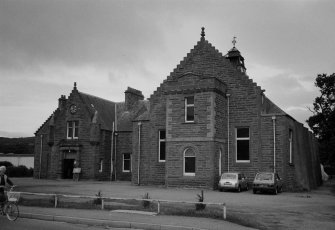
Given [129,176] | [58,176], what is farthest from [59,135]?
[129,176]

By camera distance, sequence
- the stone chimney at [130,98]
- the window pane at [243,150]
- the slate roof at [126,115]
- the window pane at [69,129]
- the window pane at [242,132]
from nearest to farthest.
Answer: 1. the window pane at [243,150]
2. the window pane at [242,132]
3. the window pane at [69,129]
4. the slate roof at [126,115]
5. the stone chimney at [130,98]

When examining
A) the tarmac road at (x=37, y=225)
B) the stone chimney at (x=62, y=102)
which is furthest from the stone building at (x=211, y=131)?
the tarmac road at (x=37, y=225)

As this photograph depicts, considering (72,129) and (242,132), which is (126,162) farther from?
(242,132)

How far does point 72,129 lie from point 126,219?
3221cm

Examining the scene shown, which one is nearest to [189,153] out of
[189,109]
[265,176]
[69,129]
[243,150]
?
[189,109]

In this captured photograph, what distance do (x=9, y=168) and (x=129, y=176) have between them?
16.1 m

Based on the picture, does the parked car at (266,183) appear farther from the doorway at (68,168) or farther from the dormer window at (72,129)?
the doorway at (68,168)

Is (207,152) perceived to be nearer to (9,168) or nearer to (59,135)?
(59,135)

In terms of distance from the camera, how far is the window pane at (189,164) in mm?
29734

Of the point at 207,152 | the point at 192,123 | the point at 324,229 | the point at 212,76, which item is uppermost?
the point at 212,76

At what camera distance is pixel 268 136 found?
30672 millimetres

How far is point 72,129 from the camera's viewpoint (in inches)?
1754

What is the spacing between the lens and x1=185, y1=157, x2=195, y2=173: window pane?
29.7 metres

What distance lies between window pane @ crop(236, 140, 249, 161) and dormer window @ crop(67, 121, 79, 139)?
65.3ft
